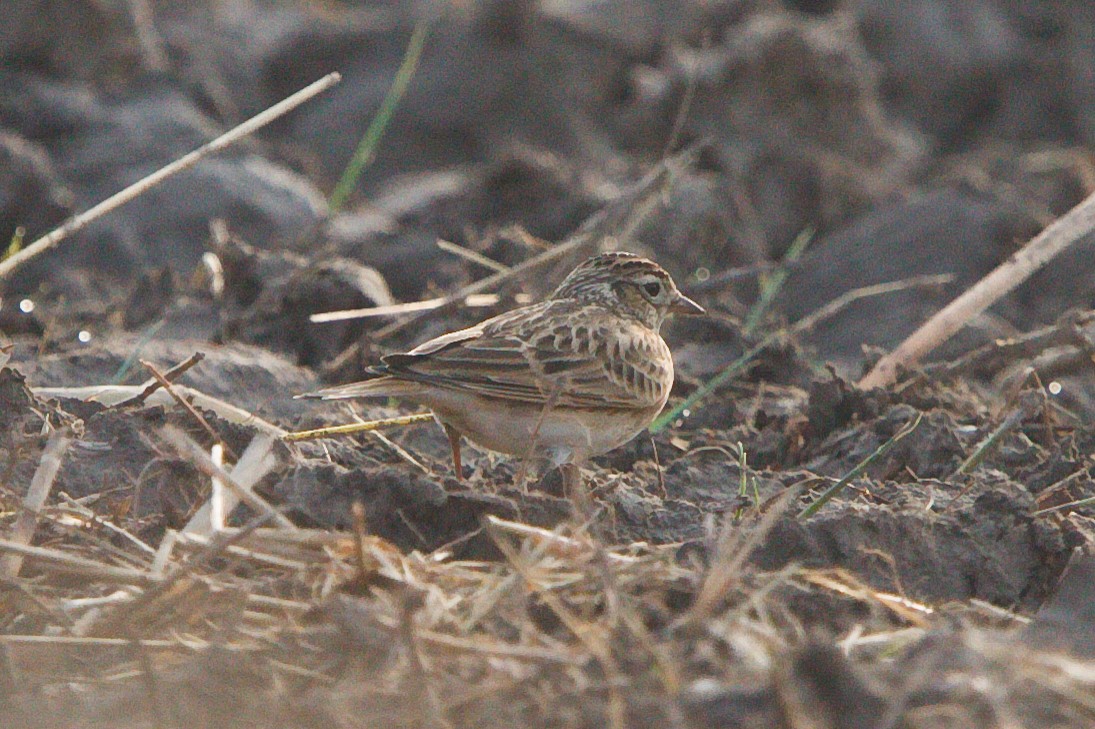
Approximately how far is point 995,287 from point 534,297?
195cm

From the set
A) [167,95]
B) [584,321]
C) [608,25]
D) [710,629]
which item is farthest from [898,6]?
[710,629]

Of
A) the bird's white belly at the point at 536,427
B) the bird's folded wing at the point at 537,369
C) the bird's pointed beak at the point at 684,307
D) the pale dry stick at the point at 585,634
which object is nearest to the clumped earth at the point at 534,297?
the pale dry stick at the point at 585,634

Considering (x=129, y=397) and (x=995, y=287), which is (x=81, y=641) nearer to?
(x=129, y=397)

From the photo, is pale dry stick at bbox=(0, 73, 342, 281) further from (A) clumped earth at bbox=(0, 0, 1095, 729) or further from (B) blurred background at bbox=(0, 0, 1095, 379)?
(B) blurred background at bbox=(0, 0, 1095, 379)

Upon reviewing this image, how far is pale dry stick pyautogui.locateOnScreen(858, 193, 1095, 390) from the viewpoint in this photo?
7.41m

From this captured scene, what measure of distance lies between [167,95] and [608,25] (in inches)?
147

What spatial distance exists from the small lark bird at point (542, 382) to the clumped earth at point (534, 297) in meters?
0.17

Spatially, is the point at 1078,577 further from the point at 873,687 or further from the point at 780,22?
the point at 780,22

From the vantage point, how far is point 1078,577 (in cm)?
464

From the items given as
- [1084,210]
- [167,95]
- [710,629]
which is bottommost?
[167,95]

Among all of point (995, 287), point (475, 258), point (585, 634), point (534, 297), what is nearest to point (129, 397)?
point (475, 258)

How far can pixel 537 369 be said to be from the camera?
617 centimetres

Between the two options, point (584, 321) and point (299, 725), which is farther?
point (584, 321)

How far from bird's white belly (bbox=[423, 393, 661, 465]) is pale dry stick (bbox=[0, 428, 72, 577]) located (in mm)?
1379
